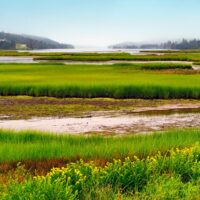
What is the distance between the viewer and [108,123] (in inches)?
816

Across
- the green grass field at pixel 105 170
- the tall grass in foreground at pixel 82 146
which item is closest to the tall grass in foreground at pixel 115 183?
the green grass field at pixel 105 170

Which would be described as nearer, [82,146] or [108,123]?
[82,146]

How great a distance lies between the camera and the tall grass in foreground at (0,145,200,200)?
7424mm

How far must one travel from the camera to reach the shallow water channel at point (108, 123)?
19.3m

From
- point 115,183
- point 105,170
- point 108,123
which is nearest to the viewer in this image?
point 115,183

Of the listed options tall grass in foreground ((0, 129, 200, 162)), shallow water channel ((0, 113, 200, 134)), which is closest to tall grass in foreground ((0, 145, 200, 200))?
tall grass in foreground ((0, 129, 200, 162))

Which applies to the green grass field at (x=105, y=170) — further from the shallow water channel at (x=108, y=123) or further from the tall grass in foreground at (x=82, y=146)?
the shallow water channel at (x=108, y=123)

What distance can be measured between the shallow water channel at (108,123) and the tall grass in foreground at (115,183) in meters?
9.04

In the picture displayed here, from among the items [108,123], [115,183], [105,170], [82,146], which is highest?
[105,170]

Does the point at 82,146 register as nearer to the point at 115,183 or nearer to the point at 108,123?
the point at 115,183

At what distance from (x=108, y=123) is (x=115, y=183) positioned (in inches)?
469

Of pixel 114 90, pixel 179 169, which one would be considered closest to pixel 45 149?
pixel 179 169

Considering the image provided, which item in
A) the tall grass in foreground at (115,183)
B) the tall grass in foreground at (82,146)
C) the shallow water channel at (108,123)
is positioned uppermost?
the tall grass in foreground at (115,183)

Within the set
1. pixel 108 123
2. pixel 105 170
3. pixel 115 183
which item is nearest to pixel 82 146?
pixel 105 170
